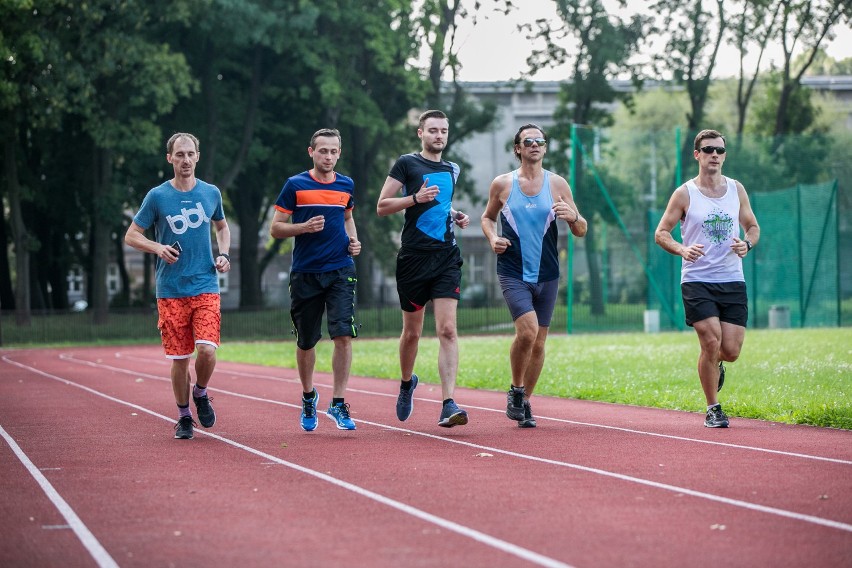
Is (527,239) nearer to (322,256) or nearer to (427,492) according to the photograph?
(322,256)

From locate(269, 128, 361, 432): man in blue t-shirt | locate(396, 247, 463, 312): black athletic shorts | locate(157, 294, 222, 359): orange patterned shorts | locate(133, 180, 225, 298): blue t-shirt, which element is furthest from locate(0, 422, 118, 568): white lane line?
locate(396, 247, 463, 312): black athletic shorts

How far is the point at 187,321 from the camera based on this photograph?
997 cm

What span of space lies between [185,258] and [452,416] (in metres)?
2.29

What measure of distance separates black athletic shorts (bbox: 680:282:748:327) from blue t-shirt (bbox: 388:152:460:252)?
2016mm

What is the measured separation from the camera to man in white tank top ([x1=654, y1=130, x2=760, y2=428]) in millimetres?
10414

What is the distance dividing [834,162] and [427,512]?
31.0 meters

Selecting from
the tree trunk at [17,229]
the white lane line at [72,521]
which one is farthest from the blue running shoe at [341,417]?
the tree trunk at [17,229]

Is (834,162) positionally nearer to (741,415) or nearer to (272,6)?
(272,6)

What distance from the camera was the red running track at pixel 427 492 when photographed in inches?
216

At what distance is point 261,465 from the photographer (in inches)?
329

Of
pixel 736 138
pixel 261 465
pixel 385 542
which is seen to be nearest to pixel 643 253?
pixel 736 138

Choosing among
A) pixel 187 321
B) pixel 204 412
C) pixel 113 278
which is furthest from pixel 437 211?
pixel 113 278

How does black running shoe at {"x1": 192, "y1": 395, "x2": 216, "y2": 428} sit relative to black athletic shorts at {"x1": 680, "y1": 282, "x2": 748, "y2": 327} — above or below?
below

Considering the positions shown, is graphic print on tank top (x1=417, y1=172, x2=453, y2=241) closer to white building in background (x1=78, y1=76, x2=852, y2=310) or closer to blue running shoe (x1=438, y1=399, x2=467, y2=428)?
blue running shoe (x1=438, y1=399, x2=467, y2=428)
